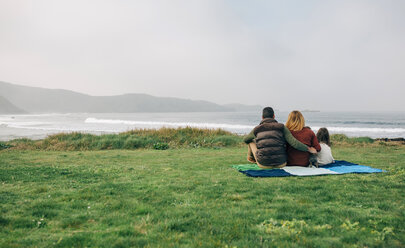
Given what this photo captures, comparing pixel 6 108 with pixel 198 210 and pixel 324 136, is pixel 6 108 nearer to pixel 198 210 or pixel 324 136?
pixel 324 136

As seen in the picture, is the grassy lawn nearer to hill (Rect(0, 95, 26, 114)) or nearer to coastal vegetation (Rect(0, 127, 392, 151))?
coastal vegetation (Rect(0, 127, 392, 151))

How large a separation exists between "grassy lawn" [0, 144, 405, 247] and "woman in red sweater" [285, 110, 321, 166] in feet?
3.68

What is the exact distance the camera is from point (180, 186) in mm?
5465

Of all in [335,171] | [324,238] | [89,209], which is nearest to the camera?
[324,238]

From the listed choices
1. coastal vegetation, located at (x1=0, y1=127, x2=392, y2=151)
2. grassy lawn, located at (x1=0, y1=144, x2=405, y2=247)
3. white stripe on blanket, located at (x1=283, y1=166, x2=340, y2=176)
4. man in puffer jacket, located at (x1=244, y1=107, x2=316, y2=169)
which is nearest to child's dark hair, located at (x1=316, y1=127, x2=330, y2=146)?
man in puffer jacket, located at (x1=244, y1=107, x2=316, y2=169)

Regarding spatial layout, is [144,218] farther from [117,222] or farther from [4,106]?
[4,106]

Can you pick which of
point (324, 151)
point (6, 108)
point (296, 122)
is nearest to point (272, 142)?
point (296, 122)

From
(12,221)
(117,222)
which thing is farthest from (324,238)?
(12,221)

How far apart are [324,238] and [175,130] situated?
1591 cm

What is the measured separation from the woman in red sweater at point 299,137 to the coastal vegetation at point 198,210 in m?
1.04

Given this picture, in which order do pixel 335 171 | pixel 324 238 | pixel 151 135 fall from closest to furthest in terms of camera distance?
pixel 324 238 → pixel 335 171 → pixel 151 135

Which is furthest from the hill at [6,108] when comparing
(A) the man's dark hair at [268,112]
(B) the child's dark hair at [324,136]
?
(B) the child's dark hair at [324,136]

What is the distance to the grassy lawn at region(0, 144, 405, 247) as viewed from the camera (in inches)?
118

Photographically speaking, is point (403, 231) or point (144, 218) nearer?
point (403, 231)
